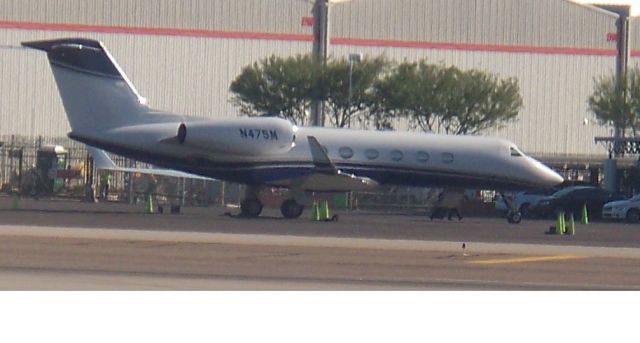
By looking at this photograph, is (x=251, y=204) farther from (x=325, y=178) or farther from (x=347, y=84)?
(x=347, y=84)

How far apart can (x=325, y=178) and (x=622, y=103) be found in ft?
91.3

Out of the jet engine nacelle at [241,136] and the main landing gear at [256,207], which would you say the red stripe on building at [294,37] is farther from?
the jet engine nacelle at [241,136]

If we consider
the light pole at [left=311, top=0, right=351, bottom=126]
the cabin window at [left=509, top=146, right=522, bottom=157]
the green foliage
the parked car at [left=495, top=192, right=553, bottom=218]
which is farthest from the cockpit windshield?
the light pole at [left=311, top=0, right=351, bottom=126]

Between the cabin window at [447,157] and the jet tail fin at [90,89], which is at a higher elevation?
the jet tail fin at [90,89]

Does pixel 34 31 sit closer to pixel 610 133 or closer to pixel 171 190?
pixel 171 190

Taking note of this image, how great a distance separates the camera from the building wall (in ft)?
213

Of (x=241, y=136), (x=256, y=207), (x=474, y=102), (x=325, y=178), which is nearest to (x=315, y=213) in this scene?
(x=325, y=178)

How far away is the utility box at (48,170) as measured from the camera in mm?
59312

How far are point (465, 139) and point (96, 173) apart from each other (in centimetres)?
2283

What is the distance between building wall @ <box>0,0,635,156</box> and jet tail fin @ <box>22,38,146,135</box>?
23944 millimetres

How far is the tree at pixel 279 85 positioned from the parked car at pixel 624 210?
18199 mm

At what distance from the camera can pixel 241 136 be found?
1601 inches

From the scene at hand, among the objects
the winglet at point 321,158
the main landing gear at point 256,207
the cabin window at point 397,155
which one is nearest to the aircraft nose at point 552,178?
the cabin window at point 397,155

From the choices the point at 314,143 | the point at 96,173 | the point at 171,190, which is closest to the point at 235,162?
the point at 314,143
